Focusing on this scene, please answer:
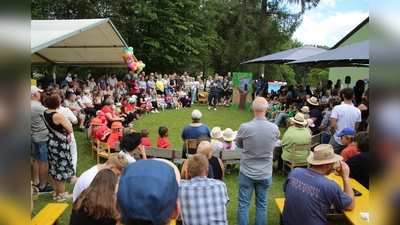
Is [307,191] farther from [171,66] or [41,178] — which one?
[171,66]

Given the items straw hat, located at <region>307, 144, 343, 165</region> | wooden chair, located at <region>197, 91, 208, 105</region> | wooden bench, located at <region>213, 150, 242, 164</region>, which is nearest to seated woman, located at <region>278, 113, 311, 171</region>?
wooden bench, located at <region>213, 150, 242, 164</region>

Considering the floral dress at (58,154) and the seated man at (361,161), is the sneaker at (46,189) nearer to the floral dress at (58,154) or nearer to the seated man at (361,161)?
the floral dress at (58,154)

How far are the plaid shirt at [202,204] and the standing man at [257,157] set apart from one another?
1008 mm

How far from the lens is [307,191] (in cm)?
245

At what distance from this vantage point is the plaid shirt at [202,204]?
2242 mm

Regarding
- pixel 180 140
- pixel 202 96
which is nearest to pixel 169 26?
pixel 202 96

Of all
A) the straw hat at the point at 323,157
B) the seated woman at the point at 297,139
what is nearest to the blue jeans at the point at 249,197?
the straw hat at the point at 323,157

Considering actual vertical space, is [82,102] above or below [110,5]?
below

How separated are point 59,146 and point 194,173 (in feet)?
8.55

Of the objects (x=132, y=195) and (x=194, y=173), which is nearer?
(x=132, y=195)

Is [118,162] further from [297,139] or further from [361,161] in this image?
[297,139]

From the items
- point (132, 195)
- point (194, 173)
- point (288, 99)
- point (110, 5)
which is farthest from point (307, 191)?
point (110, 5)

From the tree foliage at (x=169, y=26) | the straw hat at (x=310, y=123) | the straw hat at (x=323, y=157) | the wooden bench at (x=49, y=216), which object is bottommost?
the wooden bench at (x=49, y=216)

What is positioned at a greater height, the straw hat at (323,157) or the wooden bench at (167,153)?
the straw hat at (323,157)
